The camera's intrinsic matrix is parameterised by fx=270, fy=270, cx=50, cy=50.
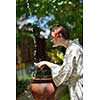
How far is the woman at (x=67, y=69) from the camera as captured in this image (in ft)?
5.06

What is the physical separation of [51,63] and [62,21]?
0.82 feet

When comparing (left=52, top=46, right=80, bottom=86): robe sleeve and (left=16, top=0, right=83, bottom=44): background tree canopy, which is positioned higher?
(left=16, top=0, right=83, bottom=44): background tree canopy

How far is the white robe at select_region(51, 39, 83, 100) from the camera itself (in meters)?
1.54

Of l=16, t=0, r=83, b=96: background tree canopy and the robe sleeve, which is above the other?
l=16, t=0, r=83, b=96: background tree canopy

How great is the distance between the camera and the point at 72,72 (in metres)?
1.55

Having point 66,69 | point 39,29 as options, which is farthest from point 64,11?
point 66,69

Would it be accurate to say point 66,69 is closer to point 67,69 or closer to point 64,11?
point 67,69

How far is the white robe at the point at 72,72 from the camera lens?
5.06 ft

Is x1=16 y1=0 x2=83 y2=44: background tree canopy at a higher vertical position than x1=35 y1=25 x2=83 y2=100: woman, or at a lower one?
higher

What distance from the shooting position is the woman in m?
1.54

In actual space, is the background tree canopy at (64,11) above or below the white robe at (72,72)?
above

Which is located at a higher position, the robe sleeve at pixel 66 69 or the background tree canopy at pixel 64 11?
the background tree canopy at pixel 64 11
